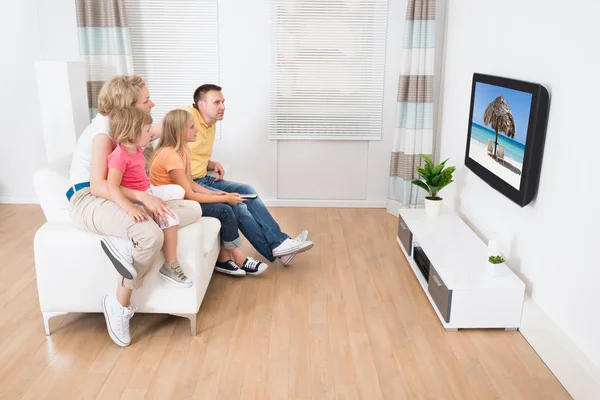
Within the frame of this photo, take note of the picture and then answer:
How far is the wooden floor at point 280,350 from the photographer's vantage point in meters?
2.41

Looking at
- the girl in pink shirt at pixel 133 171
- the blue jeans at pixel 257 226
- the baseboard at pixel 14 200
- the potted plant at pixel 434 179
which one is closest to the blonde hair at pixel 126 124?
the girl in pink shirt at pixel 133 171

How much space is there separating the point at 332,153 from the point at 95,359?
115 inches

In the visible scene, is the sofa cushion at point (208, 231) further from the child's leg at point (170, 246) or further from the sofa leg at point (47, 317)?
the sofa leg at point (47, 317)

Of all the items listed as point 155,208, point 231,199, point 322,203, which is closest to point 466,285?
point 231,199

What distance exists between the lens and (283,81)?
480 centimetres

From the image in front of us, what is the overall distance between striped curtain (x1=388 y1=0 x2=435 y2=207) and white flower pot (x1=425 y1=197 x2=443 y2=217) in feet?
2.66

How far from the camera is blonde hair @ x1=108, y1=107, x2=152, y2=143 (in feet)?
8.43

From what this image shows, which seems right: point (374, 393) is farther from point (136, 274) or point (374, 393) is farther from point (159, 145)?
point (159, 145)

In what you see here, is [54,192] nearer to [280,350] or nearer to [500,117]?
[280,350]

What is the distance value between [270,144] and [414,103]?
1280 millimetres

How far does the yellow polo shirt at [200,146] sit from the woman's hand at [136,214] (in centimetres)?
108

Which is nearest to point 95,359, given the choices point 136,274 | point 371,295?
point 136,274

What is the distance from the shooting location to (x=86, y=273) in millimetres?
2688

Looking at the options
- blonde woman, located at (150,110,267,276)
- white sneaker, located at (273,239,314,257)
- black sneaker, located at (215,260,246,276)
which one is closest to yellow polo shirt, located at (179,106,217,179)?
blonde woman, located at (150,110,267,276)
